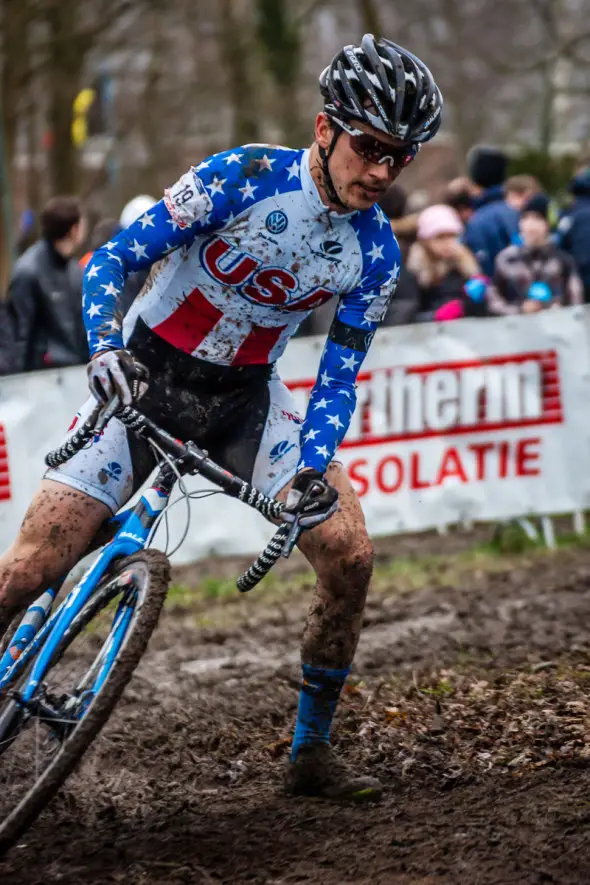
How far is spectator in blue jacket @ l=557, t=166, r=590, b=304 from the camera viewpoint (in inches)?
458

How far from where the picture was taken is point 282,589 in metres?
9.91

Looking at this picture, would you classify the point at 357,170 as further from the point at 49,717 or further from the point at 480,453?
the point at 480,453

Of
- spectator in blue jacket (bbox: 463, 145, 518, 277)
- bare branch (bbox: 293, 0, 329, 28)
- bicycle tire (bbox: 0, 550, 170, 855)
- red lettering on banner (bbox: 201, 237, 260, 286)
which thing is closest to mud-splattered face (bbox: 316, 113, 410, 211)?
red lettering on banner (bbox: 201, 237, 260, 286)

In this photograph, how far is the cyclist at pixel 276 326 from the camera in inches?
194

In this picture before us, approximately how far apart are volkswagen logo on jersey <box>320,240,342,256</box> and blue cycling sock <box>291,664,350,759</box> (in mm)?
1557

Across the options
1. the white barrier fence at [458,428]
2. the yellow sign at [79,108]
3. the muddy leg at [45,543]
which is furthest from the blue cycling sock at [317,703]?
the yellow sign at [79,108]

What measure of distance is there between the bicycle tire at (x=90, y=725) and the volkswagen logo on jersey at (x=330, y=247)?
1.37 m

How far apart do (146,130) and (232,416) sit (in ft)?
114

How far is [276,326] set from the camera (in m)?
5.33

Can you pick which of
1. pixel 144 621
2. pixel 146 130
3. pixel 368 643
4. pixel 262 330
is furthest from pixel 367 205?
pixel 146 130

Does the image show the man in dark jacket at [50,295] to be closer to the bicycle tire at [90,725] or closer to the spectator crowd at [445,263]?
the spectator crowd at [445,263]

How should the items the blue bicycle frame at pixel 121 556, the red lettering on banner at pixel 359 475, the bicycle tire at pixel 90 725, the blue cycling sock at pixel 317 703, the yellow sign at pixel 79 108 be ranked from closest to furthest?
1. the bicycle tire at pixel 90 725
2. the blue bicycle frame at pixel 121 556
3. the blue cycling sock at pixel 317 703
4. the red lettering on banner at pixel 359 475
5. the yellow sign at pixel 79 108

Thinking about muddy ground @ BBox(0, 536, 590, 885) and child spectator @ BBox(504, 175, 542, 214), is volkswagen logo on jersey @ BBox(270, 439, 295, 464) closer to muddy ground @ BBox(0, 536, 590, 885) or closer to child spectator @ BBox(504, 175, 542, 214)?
muddy ground @ BBox(0, 536, 590, 885)

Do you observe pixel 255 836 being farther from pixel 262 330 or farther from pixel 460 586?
pixel 460 586
